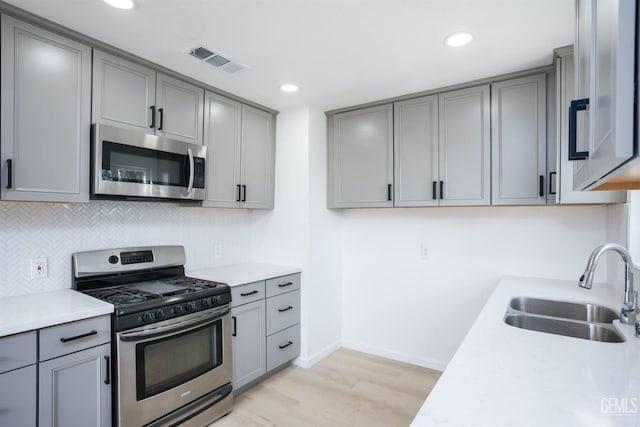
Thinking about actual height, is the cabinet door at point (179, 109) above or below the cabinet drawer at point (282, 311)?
above

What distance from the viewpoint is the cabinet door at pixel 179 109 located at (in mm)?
2439

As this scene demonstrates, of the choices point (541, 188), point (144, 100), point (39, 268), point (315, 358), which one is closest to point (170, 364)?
point (39, 268)

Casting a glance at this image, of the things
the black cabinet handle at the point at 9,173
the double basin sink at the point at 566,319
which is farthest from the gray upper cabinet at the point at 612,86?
the black cabinet handle at the point at 9,173

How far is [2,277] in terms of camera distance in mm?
1987

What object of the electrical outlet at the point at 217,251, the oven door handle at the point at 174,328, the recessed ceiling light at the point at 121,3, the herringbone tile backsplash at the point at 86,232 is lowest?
the oven door handle at the point at 174,328

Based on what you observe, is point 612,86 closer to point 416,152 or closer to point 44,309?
point 44,309

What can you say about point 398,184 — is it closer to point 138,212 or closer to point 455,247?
point 455,247

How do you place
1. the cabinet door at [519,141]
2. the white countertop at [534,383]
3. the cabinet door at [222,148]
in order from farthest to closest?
the cabinet door at [222,148], the cabinet door at [519,141], the white countertop at [534,383]

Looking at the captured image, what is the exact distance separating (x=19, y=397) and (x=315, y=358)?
2.29m

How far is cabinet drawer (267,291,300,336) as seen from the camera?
2.96 meters

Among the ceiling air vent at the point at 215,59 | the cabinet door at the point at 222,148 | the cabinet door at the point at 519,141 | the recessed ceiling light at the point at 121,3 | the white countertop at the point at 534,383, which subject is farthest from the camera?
the cabinet door at the point at 222,148

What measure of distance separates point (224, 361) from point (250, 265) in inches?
43.2

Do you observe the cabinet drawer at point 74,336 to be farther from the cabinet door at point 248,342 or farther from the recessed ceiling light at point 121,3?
the recessed ceiling light at point 121,3

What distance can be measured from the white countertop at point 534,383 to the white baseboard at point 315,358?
2.11 meters
